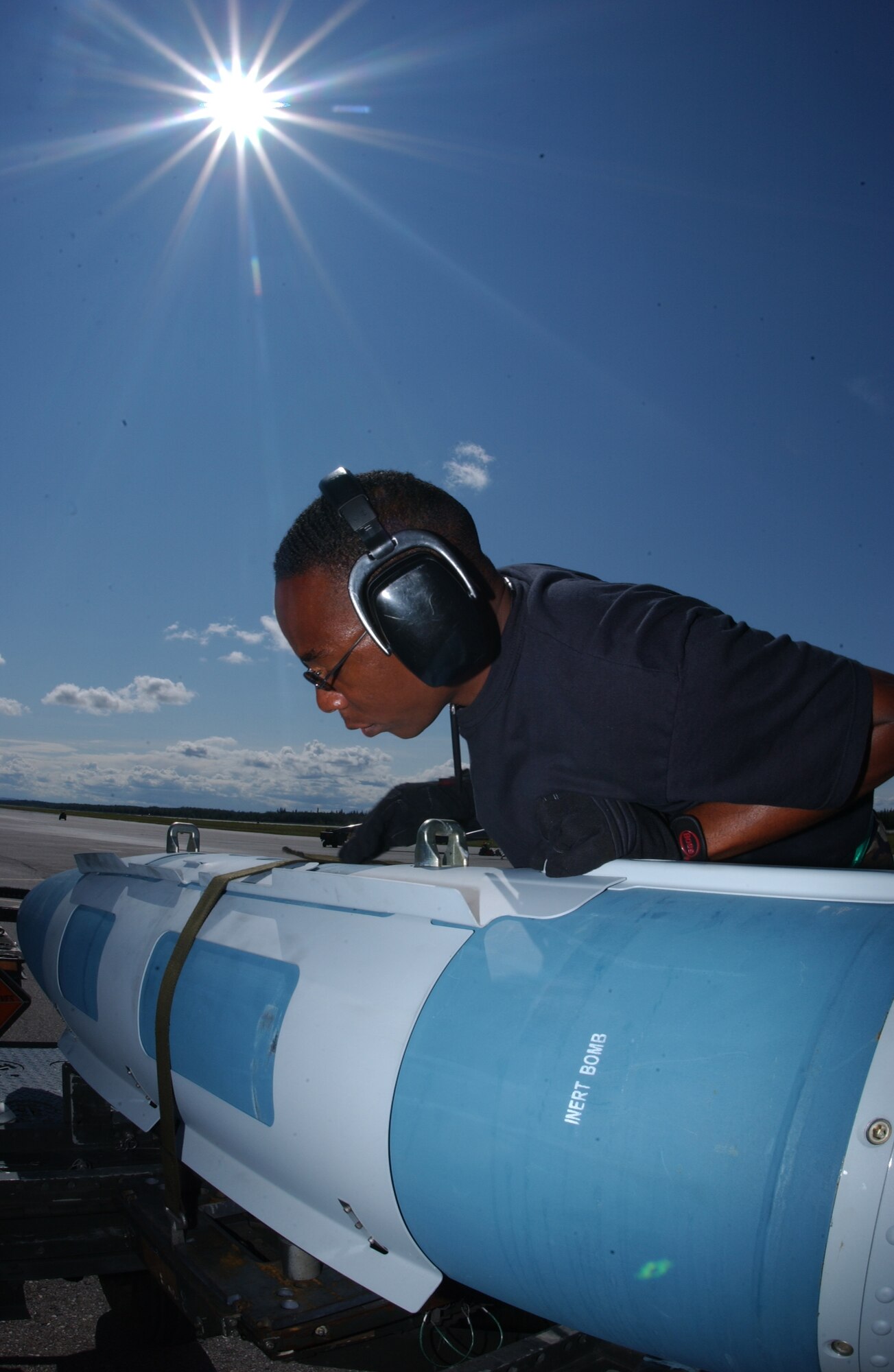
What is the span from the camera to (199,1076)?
87.5 inches

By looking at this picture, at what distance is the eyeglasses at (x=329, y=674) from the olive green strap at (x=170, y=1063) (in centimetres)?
82

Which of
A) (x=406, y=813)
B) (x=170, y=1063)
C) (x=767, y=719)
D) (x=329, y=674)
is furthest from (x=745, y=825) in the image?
(x=170, y=1063)

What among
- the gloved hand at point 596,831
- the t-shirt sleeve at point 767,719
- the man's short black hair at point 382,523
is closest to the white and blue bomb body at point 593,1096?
the gloved hand at point 596,831

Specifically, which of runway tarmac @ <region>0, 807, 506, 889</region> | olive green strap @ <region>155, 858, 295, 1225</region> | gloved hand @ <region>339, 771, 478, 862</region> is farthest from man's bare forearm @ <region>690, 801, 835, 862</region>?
runway tarmac @ <region>0, 807, 506, 889</region>

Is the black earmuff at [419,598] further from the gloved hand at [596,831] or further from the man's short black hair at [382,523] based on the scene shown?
the gloved hand at [596,831]

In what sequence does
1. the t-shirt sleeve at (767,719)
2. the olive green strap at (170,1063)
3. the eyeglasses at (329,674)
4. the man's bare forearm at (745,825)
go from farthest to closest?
1. the olive green strap at (170,1063)
2. the eyeglasses at (329,674)
3. the man's bare forearm at (745,825)
4. the t-shirt sleeve at (767,719)

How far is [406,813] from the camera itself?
110 inches

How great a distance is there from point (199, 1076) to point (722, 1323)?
146 centimetres

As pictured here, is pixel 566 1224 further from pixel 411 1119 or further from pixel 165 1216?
pixel 165 1216

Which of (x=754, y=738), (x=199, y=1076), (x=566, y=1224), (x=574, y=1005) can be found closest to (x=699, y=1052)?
(x=574, y=1005)

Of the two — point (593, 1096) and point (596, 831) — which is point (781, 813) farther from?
point (593, 1096)

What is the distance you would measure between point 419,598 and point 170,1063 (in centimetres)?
158

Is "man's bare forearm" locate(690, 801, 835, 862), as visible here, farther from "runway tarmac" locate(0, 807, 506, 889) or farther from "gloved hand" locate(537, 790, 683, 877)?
"runway tarmac" locate(0, 807, 506, 889)

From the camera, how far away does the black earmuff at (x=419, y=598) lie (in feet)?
5.55
